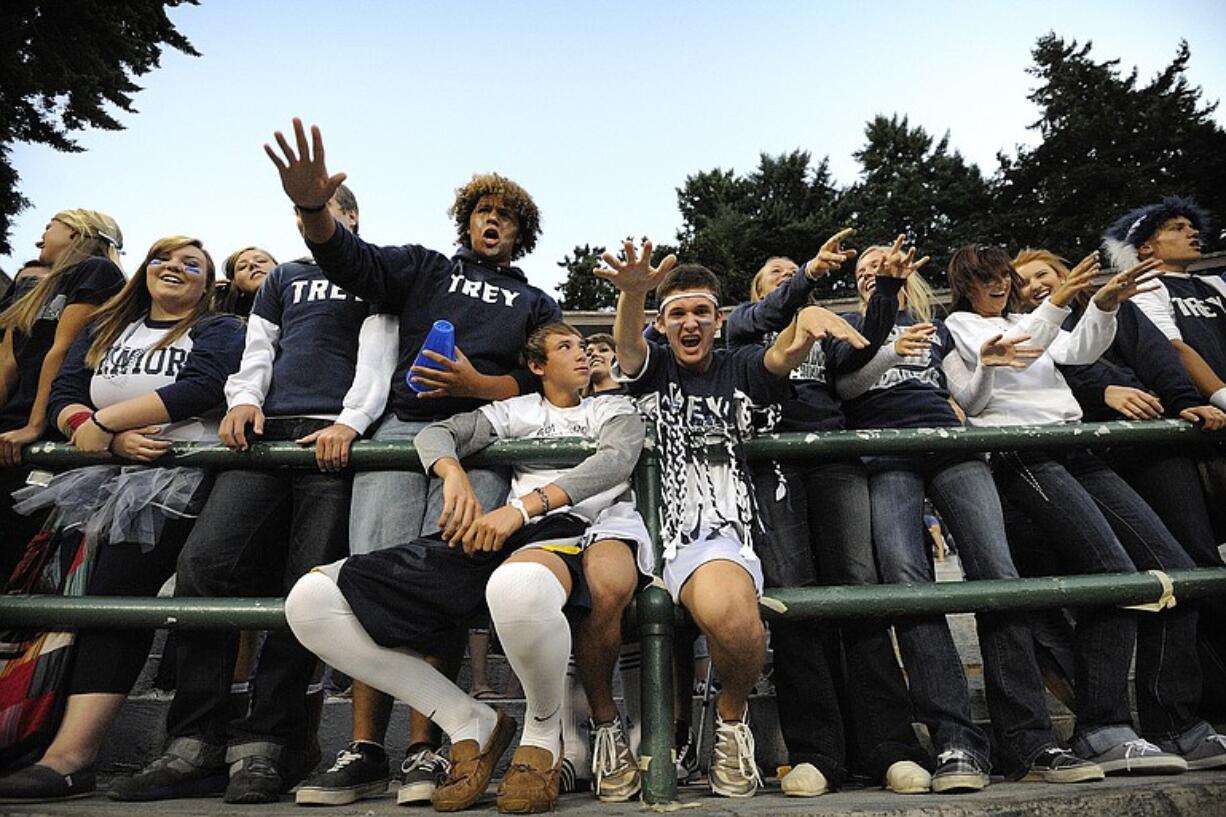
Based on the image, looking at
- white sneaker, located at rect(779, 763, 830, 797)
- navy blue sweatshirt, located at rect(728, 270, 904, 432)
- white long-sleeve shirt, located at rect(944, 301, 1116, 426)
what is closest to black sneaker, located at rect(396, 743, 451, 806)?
white sneaker, located at rect(779, 763, 830, 797)

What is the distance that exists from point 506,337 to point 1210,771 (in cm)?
273

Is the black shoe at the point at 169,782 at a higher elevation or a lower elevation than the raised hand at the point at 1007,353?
lower

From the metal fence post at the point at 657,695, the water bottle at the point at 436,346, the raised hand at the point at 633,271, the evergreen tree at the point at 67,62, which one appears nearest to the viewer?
the metal fence post at the point at 657,695

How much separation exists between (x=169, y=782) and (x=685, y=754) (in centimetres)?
164

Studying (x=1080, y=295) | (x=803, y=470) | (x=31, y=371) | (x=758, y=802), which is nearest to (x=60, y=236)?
(x=31, y=371)

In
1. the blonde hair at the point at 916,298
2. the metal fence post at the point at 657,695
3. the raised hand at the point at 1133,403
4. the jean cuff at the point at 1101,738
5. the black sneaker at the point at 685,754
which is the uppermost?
the blonde hair at the point at 916,298

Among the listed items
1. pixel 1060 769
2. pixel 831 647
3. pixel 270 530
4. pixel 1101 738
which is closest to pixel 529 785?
pixel 831 647

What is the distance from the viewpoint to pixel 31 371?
373 centimetres

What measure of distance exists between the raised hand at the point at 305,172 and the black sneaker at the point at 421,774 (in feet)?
5.96

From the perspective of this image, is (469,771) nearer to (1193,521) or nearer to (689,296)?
(689,296)

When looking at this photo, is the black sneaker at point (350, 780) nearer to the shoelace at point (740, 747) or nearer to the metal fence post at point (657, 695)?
the metal fence post at point (657, 695)

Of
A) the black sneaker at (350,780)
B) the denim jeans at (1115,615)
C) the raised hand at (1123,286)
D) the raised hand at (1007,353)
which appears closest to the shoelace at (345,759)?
the black sneaker at (350,780)

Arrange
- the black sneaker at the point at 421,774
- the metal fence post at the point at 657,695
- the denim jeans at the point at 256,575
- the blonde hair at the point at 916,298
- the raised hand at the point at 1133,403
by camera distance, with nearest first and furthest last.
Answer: the metal fence post at the point at 657,695 → the black sneaker at the point at 421,774 → the denim jeans at the point at 256,575 → the raised hand at the point at 1133,403 → the blonde hair at the point at 916,298

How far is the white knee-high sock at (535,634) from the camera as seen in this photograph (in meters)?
2.38
